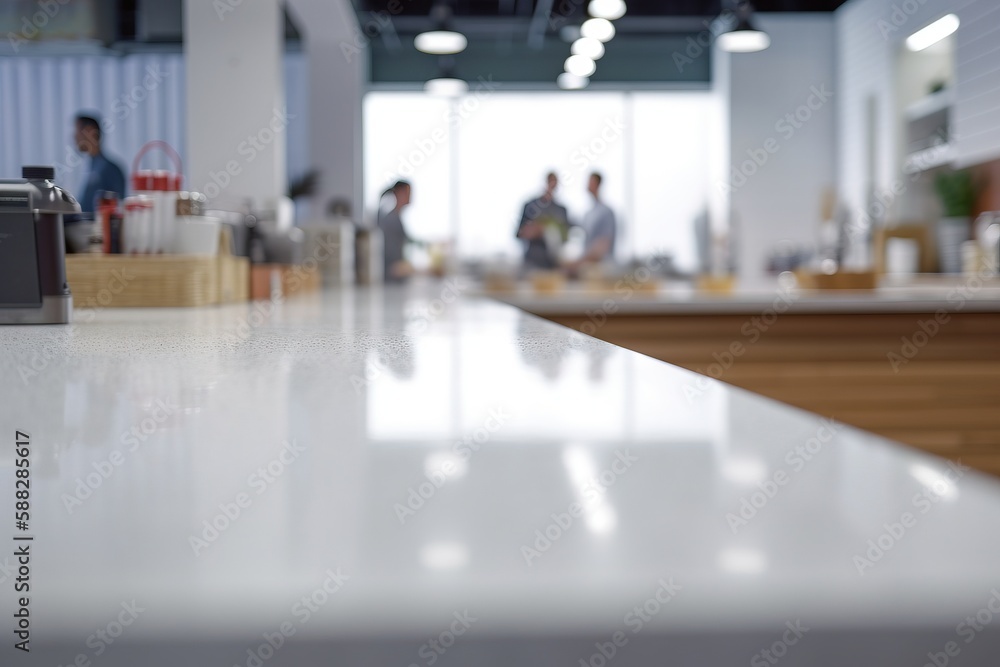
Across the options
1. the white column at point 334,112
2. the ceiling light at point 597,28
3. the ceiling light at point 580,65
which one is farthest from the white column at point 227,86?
the ceiling light at point 580,65

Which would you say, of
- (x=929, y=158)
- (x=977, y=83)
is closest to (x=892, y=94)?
(x=929, y=158)

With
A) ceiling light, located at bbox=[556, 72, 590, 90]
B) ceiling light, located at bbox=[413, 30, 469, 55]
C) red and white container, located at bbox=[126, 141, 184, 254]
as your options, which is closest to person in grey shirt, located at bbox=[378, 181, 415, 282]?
ceiling light, located at bbox=[413, 30, 469, 55]

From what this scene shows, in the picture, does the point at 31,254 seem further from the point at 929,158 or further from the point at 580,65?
the point at 580,65

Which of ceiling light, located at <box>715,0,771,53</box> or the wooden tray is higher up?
ceiling light, located at <box>715,0,771,53</box>

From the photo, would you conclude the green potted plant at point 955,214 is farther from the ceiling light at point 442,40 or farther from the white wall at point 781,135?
the ceiling light at point 442,40

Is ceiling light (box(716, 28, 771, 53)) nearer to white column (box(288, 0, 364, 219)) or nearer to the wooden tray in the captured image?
white column (box(288, 0, 364, 219))

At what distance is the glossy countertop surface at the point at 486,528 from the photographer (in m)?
0.22

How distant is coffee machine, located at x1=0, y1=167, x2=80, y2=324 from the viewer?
118 cm

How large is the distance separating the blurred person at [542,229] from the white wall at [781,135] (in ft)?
8.22

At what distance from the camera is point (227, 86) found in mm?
4176

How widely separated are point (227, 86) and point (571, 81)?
3829 mm

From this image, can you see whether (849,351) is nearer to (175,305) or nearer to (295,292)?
(295,292)

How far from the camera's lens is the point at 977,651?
0.72 feet

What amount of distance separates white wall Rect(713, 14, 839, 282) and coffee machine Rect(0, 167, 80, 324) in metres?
6.77
